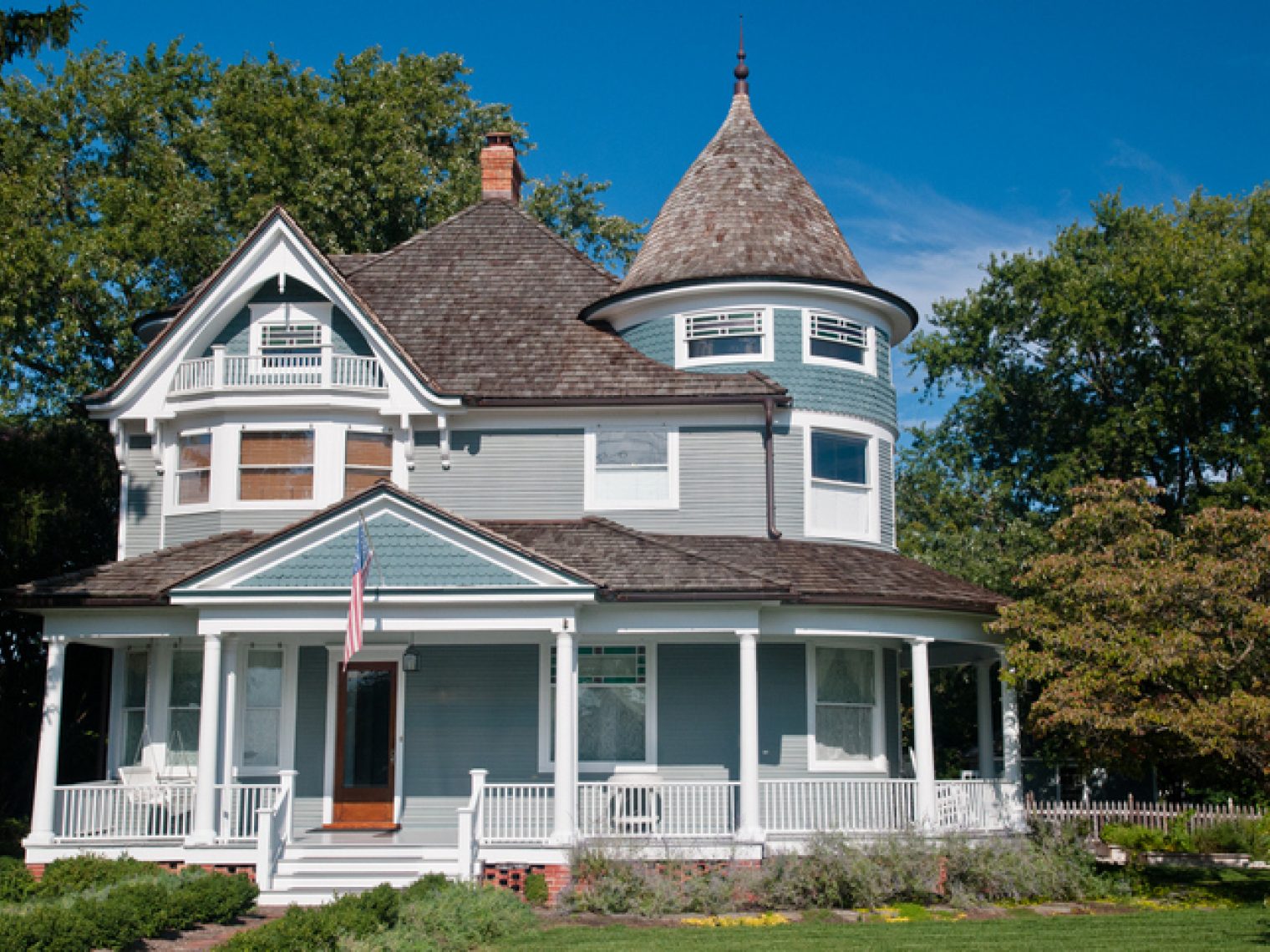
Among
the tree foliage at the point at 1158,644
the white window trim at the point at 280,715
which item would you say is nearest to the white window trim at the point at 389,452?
the white window trim at the point at 280,715

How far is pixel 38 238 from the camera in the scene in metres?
29.0

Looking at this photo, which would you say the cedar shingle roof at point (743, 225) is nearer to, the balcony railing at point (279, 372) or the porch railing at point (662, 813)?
the balcony railing at point (279, 372)

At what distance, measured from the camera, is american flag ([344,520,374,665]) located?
16828 mm

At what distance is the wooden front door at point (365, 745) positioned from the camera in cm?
1970

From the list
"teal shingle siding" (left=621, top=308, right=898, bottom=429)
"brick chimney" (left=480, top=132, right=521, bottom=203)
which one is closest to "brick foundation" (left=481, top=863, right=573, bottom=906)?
"teal shingle siding" (left=621, top=308, right=898, bottom=429)

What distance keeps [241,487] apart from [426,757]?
532 centimetres

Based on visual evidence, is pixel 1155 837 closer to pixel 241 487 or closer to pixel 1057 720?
pixel 1057 720

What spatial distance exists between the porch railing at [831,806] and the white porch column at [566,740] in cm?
264

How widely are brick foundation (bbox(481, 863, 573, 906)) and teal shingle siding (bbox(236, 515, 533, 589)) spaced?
3.66 m

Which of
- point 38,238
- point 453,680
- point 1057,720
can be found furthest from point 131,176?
point 1057,720

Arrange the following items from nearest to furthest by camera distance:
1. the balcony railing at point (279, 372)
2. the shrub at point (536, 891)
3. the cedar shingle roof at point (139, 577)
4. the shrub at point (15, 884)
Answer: the shrub at point (15, 884)
the shrub at point (536, 891)
the cedar shingle roof at point (139, 577)
the balcony railing at point (279, 372)

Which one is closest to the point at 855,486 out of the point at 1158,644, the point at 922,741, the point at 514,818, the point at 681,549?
the point at 681,549

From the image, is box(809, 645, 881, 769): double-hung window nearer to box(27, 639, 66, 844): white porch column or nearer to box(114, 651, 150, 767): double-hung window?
box(114, 651, 150, 767): double-hung window

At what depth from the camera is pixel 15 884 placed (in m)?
16.1
